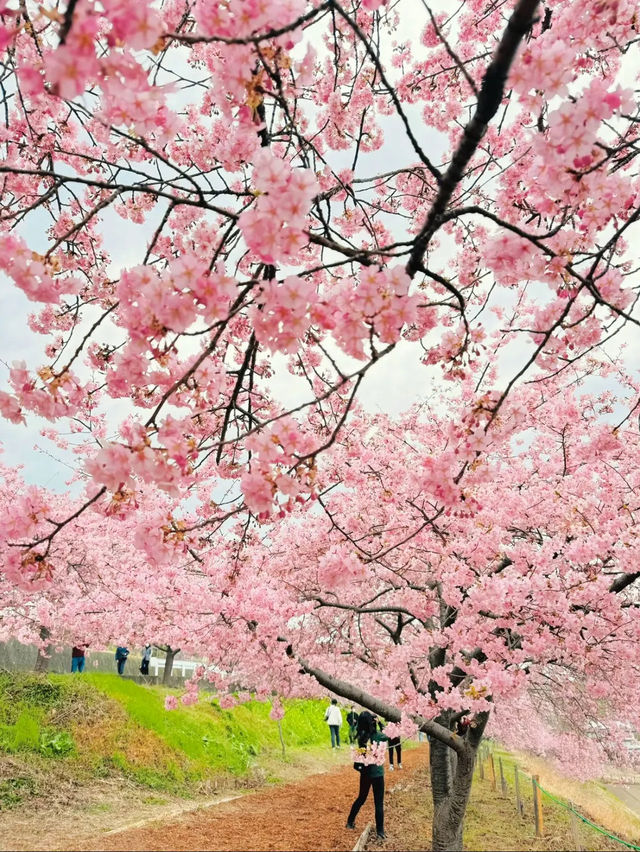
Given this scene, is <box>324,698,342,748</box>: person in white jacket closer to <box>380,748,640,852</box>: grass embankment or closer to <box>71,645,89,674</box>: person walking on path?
<box>380,748,640,852</box>: grass embankment

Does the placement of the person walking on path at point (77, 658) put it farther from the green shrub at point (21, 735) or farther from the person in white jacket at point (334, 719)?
the person in white jacket at point (334, 719)

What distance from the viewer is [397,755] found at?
16.6m

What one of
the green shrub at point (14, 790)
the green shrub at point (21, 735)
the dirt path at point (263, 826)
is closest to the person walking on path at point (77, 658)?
the green shrub at point (21, 735)

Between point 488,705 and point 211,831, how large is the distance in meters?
4.28

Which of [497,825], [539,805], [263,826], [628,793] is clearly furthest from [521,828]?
[628,793]

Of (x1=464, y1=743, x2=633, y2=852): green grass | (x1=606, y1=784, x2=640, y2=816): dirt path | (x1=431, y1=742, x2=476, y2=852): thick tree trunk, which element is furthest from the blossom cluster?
(x1=606, y1=784, x2=640, y2=816): dirt path

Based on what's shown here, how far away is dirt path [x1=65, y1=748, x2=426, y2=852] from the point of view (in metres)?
6.42

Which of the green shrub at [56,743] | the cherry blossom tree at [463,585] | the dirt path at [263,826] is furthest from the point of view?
the green shrub at [56,743]

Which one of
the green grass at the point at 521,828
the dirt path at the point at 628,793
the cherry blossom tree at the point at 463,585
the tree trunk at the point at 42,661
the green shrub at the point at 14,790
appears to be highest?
the cherry blossom tree at the point at 463,585

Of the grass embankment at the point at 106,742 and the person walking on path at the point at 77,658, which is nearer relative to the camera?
the grass embankment at the point at 106,742

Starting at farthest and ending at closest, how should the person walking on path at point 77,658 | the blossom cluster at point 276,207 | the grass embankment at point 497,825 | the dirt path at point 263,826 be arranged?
1. the person walking on path at point 77,658
2. the grass embankment at point 497,825
3. the dirt path at point 263,826
4. the blossom cluster at point 276,207

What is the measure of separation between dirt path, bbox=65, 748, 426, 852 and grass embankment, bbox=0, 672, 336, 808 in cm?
142

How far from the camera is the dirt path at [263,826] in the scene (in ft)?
21.1

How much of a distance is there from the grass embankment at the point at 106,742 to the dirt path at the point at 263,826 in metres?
1.42
